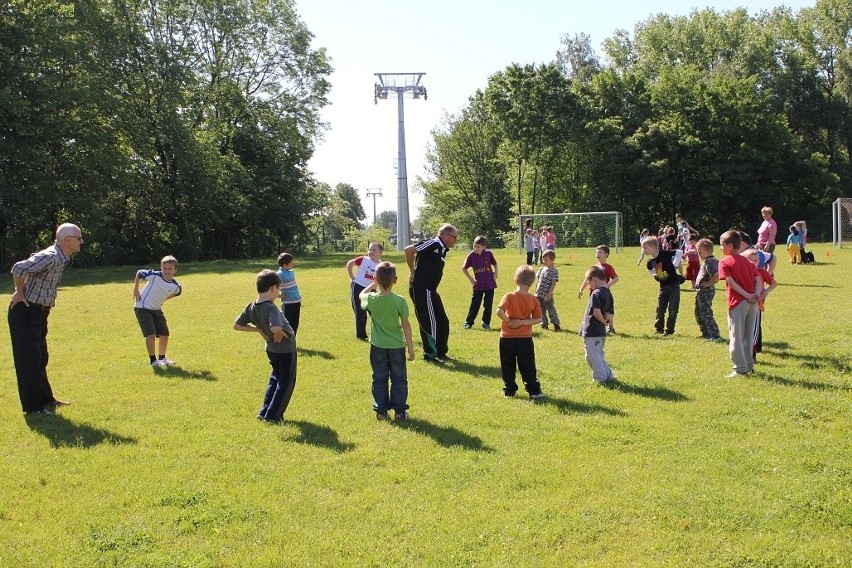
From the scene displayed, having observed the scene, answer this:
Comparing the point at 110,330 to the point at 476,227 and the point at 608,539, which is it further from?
the point at 476,227

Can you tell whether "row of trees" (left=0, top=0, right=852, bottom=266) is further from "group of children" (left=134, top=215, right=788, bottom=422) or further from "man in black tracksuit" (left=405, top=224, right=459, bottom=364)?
"man in black tracksuit" (left=405, top=224, right=459, bottom=364)

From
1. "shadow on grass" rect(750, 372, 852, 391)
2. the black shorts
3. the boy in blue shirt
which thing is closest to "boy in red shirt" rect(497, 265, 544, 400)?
"shadow on grass" rect(750, 372, 852, 391)

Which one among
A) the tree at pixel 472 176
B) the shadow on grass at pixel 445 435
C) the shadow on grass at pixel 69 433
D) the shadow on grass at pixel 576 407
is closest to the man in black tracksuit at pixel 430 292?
the shadow on grass at pixel 576 407

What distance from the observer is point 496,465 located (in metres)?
6.38

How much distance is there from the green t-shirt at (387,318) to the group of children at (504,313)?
10mm

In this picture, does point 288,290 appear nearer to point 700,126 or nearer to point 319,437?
point 319,437

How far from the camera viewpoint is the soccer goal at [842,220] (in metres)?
36.8

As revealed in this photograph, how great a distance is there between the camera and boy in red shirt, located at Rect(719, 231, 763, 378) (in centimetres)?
945

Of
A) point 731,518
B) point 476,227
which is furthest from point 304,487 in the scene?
point 476,227

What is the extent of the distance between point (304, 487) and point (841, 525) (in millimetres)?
3815

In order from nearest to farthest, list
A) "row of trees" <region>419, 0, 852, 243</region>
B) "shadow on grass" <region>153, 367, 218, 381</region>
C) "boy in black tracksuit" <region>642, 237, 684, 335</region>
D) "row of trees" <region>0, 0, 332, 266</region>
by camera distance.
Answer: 1. "shadow on grass" <region>153, 367, 218, 381</region>
2. "boy in black tracksuit" <region>642, 237, 684, 335</region>
3. "row of trees" <region>0, 0, 332, 266</region>
4. "row of trees" <region>419, 0, 852, 243</region>

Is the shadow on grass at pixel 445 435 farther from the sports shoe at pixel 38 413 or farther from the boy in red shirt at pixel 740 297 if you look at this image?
the boy in red shirt at pixel 740 297

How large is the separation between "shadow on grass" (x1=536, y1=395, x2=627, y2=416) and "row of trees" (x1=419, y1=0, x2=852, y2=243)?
42.5m

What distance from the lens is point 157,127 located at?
4078cm
